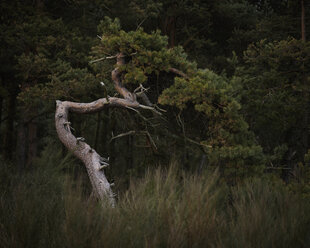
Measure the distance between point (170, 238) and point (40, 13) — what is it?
10.8 metres

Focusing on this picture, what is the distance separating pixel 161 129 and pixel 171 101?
5.96ft

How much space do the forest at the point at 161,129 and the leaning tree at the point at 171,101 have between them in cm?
3

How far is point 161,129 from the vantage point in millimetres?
8805

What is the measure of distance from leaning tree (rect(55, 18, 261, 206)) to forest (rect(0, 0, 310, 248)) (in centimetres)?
3

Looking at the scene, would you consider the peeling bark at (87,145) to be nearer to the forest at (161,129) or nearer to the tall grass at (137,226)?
the forest at (161,129)

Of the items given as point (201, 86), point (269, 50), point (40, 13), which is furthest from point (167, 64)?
point (40, 13)

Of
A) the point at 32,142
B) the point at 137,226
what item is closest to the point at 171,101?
the point at 137,226

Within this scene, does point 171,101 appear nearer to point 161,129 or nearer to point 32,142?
point 161,129

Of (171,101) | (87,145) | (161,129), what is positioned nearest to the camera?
(171,101)

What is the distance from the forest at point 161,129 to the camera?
366cm

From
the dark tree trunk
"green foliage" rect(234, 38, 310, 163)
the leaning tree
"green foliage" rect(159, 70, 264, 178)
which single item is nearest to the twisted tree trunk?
the leaning tree

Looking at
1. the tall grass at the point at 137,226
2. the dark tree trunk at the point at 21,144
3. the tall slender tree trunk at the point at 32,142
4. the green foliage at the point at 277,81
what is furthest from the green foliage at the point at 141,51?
the tall slender tree trunk at the point at 32,142

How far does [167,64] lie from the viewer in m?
7.52

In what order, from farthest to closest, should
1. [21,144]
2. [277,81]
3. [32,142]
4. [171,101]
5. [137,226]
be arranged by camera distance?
[32,142], [21,144], [277,81], [171,101], [137,226]
